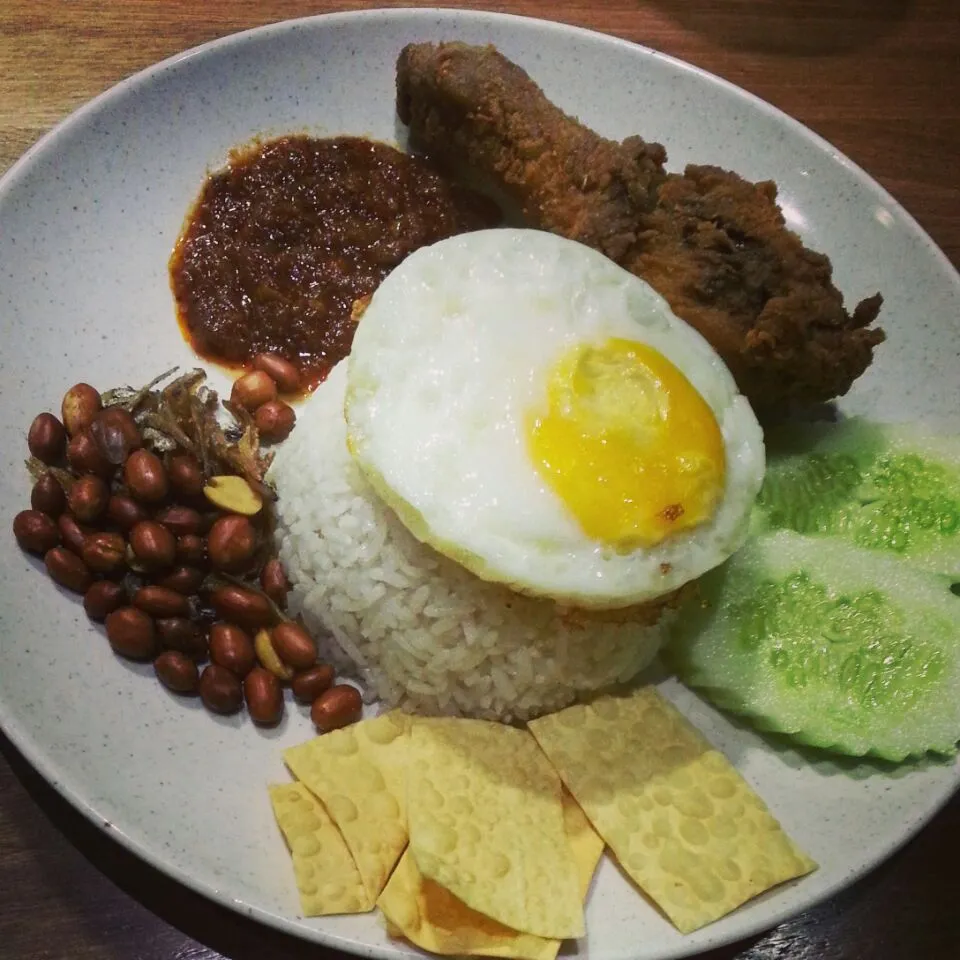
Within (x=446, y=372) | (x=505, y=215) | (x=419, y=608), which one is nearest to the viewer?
(x=446, y=372)

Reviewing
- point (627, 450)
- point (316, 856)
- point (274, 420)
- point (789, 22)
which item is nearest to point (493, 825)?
point (316, 856)

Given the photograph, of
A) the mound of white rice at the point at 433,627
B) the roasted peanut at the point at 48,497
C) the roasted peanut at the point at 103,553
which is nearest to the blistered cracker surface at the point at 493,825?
the mound of white rice at the point at 433,627

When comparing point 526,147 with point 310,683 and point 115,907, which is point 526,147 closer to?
point 310,683

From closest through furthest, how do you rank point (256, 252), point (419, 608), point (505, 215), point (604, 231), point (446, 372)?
point (446, 372)
point (419, 608)
point (604, 231)
point (256, 252)
point (505, 215)

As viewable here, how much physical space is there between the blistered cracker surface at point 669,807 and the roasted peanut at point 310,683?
2.14 feet

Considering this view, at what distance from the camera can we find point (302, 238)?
3.72 m

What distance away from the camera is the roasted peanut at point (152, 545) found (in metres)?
2.76

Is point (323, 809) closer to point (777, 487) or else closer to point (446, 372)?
point (446, 372)

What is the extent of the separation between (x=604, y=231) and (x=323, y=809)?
6.83 ft

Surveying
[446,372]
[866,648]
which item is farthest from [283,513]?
[866,648]

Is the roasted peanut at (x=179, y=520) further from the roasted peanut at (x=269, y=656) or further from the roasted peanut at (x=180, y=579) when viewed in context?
the roasted peanut at (x=269, y=656)

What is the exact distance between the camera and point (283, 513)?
3291mm

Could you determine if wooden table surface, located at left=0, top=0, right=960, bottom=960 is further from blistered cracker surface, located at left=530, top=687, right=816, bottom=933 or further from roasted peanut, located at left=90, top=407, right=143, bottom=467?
roasted peanut, located at left=90, top=407, right=143, bottom=467

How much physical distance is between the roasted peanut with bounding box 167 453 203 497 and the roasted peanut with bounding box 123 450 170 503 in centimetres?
5
